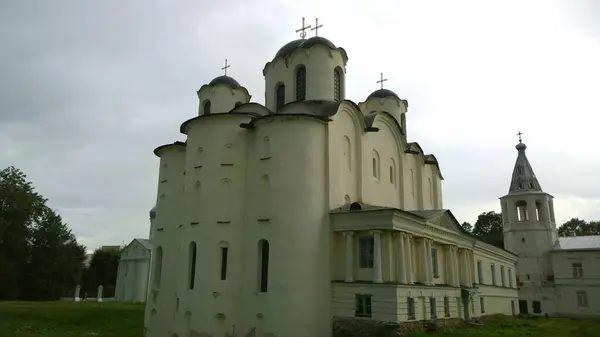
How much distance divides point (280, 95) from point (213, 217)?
28.3 ft

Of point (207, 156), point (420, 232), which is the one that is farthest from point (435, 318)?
point (207, 156)

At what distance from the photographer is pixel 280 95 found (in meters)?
26.8

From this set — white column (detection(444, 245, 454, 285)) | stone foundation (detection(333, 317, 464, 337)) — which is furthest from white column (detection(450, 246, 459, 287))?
stone foundation (detection(333, 317, 464, 337))

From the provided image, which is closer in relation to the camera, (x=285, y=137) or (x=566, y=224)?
(x=285, y=137)

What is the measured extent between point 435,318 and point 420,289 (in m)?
2.11

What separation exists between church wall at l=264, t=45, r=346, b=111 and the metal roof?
96.5ft

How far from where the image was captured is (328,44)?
2583 cm

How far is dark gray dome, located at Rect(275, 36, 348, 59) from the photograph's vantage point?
2575cm

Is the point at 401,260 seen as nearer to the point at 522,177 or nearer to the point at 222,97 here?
the point at 222,97

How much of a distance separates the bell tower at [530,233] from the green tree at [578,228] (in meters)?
20.6

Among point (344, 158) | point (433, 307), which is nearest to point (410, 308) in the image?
point (433, 307)

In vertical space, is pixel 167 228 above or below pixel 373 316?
above

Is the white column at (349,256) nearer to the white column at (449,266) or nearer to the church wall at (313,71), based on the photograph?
the white column at (449,266)

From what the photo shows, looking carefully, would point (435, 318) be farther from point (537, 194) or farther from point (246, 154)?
point (537, 194)
